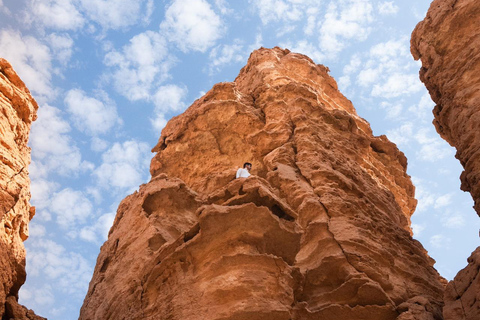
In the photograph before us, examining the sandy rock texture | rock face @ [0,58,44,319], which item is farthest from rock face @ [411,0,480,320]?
rock face @ [0,58,44,319]

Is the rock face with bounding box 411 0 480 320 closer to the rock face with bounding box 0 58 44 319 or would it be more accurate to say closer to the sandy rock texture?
the sandy rock texture

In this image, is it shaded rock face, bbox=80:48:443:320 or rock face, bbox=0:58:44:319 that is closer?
shaded rock face, bbox=80:48:443:320

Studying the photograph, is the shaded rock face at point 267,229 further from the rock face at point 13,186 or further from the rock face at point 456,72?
the rock face at point 456,72

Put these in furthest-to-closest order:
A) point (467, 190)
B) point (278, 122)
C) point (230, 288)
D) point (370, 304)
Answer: point (278, 122), point (467, 190), point (370, 304), point (230, 288)

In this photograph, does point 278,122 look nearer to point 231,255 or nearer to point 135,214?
point 135,214

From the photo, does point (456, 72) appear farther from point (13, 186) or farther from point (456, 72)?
point (13, 186)

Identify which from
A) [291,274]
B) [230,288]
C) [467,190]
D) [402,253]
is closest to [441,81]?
[467,190]

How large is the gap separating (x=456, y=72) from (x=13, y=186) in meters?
17.5

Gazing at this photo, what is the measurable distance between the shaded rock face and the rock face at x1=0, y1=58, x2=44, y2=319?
7.52 feet

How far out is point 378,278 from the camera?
1221 cm

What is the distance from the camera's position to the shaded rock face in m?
10.2

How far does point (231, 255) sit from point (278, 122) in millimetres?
10667

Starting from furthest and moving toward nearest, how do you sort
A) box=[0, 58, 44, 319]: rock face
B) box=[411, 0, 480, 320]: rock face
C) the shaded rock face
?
1. box=[411, 0, 480, 320]: rock face
2. box=[0, 58, 44, 319]: rock face
3. the shaded rock face

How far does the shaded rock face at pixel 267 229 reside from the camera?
1022cm
